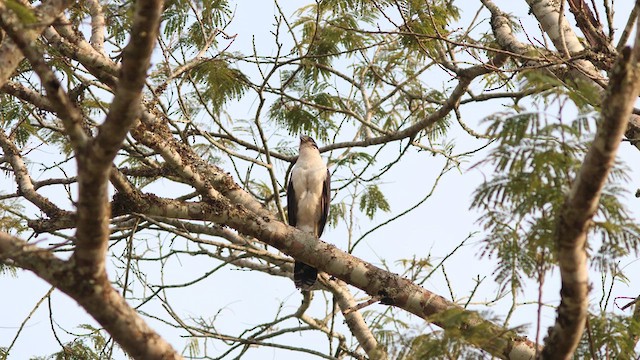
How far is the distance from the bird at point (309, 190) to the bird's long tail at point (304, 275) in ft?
4.09

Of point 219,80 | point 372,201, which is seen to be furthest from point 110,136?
point 372,201

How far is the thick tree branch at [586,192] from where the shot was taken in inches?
93.0

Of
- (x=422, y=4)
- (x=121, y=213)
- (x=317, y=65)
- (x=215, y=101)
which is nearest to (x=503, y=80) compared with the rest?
(x=422, y=4)

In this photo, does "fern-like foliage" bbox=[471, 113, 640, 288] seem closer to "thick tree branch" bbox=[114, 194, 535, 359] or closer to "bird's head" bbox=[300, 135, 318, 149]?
"thick tree branch" bbox=[114, 194, 535, 359]

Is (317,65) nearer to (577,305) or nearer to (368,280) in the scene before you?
(368,280)

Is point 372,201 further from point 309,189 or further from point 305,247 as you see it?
point 305,247

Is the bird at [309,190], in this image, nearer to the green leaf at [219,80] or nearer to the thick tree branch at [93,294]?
the green leaf at [219,80]

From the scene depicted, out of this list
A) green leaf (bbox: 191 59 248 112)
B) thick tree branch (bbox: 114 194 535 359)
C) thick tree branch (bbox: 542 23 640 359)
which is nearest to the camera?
thick tree branch (bbox: 542 23 640 359)

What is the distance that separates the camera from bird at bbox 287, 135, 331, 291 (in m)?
6.73

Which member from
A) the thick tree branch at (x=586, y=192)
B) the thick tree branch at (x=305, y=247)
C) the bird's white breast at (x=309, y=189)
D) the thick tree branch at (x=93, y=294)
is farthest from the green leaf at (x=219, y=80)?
the thick tree branch at (x=586, y=192)

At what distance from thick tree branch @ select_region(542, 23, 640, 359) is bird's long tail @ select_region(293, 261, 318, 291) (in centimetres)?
284

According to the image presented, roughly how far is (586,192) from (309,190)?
14.9ft

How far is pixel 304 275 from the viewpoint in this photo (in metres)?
5.50

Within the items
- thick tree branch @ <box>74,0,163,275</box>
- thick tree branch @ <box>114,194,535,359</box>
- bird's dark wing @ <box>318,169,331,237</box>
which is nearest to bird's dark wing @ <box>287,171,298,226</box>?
bird's dark wing @ <box>318,169,331,237</box>
